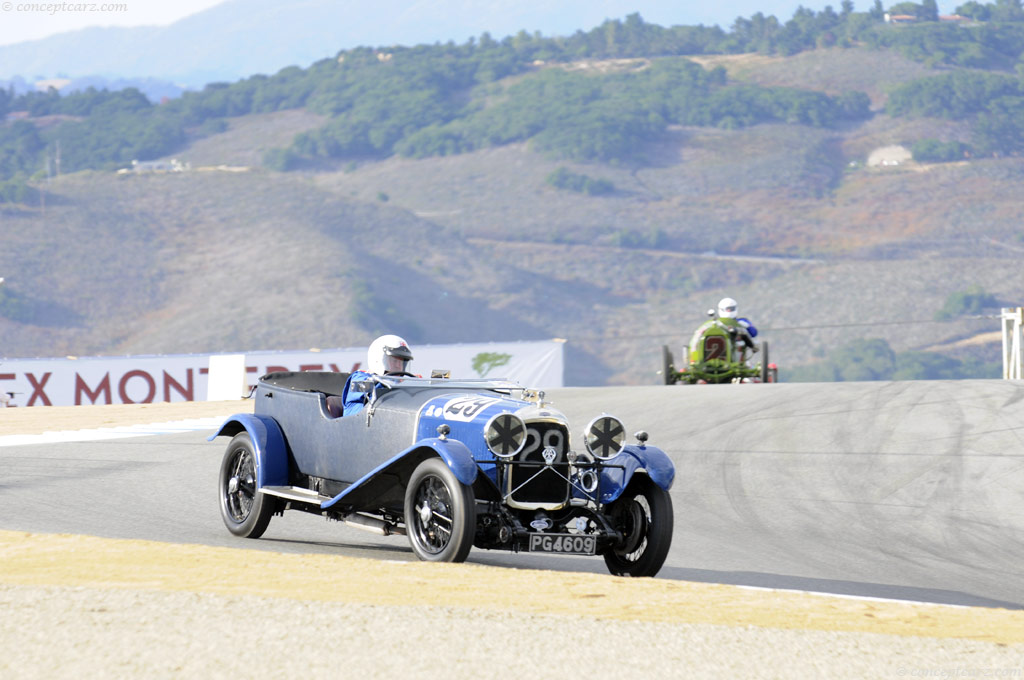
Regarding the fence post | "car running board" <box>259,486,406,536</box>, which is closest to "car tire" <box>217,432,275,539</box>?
"car running board" <box>259,486,406,536</box>

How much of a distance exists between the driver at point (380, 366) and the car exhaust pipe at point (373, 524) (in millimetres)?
687

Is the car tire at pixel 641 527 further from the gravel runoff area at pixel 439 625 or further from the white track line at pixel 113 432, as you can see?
the white track line at pixel 113 432

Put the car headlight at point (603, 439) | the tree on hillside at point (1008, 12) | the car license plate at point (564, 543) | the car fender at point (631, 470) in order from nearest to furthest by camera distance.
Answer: the car license plate at point (564, 543), the car fender at point (631, 470), the car headlight at point (603, 439), the tree on hillside at point (1008, 12)

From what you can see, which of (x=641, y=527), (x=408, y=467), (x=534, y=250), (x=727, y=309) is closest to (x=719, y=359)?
(x=727, y=309)

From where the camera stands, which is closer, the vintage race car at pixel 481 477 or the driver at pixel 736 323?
the vintage race car at pixel 481 477

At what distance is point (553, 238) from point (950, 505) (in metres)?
109

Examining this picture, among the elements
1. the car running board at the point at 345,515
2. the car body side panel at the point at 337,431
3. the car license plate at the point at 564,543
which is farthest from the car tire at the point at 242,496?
the car license plate at the point at 564,543

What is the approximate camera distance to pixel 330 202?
398 feet

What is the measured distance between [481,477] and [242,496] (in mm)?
2565

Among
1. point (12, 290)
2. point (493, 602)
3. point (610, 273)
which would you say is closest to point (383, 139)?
point (610, 273)

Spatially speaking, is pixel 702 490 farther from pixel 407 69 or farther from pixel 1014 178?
pixel 407 69

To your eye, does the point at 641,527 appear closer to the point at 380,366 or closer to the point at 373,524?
the point at 373,524

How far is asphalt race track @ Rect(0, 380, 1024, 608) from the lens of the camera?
950 centimetres

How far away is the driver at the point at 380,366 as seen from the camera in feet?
30.5
